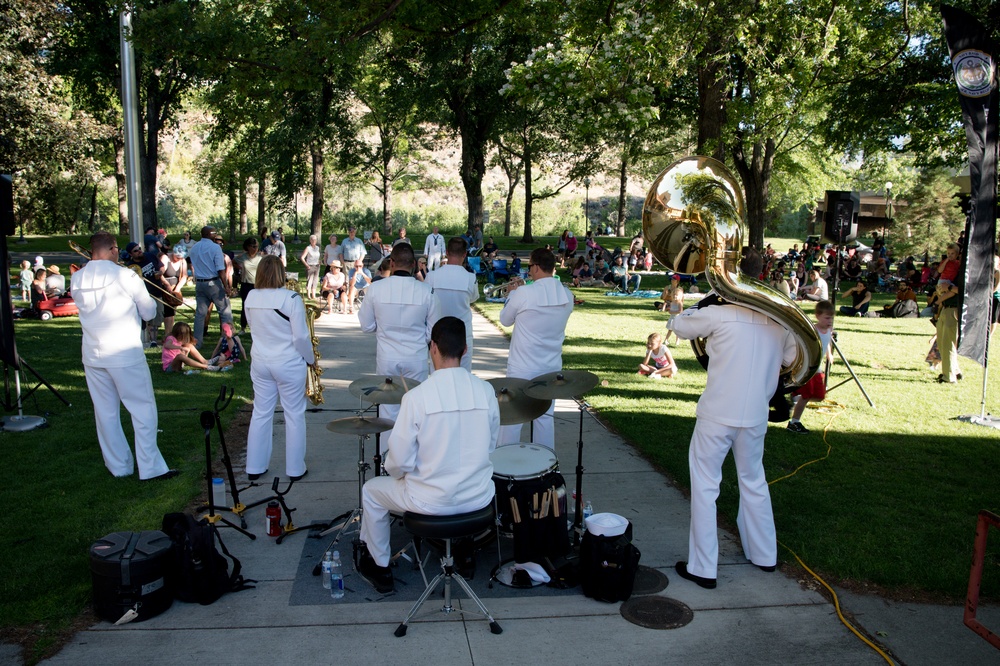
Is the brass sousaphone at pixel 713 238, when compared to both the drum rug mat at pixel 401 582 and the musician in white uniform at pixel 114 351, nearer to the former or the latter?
the drum rug mat at pixel 401 582

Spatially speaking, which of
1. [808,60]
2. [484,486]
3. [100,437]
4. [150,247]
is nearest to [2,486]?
[100,437]

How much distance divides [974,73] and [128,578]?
25.0 ft

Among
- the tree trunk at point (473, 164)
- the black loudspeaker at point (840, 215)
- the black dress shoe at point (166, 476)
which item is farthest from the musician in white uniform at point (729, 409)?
the tree trunk at point (473, 164)

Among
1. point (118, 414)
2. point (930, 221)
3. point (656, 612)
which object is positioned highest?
point (930, 221)

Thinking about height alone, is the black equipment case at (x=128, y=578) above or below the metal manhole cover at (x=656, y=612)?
above

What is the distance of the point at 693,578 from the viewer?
5145mm

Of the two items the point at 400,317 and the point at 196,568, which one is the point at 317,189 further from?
the point at 196,568

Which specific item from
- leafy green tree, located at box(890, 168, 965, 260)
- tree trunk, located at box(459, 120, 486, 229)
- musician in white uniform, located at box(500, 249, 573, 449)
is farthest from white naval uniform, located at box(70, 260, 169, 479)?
leafy green tree, located at box(890, 168, 965, 260)

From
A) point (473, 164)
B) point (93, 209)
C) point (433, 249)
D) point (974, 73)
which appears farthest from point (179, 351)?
point (93, 209)

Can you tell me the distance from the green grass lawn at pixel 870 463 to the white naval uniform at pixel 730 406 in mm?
850

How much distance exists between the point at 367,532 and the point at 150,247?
394 inches

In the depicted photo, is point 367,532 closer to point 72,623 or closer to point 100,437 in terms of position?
point 72,623

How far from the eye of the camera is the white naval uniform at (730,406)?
498 cm

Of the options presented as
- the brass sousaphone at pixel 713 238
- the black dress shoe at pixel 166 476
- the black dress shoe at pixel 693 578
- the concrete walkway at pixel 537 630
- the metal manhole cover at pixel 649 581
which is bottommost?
the concrete walkway at pixel 537 630
